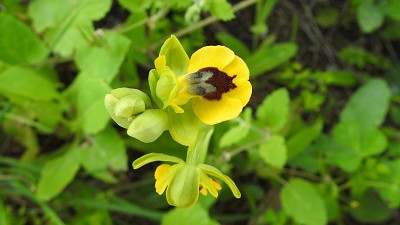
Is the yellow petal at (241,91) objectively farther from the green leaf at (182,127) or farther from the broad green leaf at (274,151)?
the broad green leaf at (274,151)

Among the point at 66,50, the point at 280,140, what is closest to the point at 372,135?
the point at 280,140

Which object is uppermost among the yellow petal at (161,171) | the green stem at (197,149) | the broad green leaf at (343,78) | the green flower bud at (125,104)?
the green flower bud at (125,104)

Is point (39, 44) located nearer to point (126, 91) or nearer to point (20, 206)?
point (20, 206)

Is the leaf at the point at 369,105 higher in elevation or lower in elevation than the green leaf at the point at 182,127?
lower

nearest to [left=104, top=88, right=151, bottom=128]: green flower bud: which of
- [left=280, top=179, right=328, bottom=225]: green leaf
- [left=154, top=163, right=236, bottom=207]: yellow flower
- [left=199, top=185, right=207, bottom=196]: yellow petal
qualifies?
[left=154, top=163, right=236, bottom=207]: yellow flower

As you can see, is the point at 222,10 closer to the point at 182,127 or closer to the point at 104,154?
the point at 182,127

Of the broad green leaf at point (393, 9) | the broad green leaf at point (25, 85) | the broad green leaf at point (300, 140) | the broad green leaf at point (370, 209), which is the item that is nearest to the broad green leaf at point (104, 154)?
the broad green leaf at point (25, 85)
